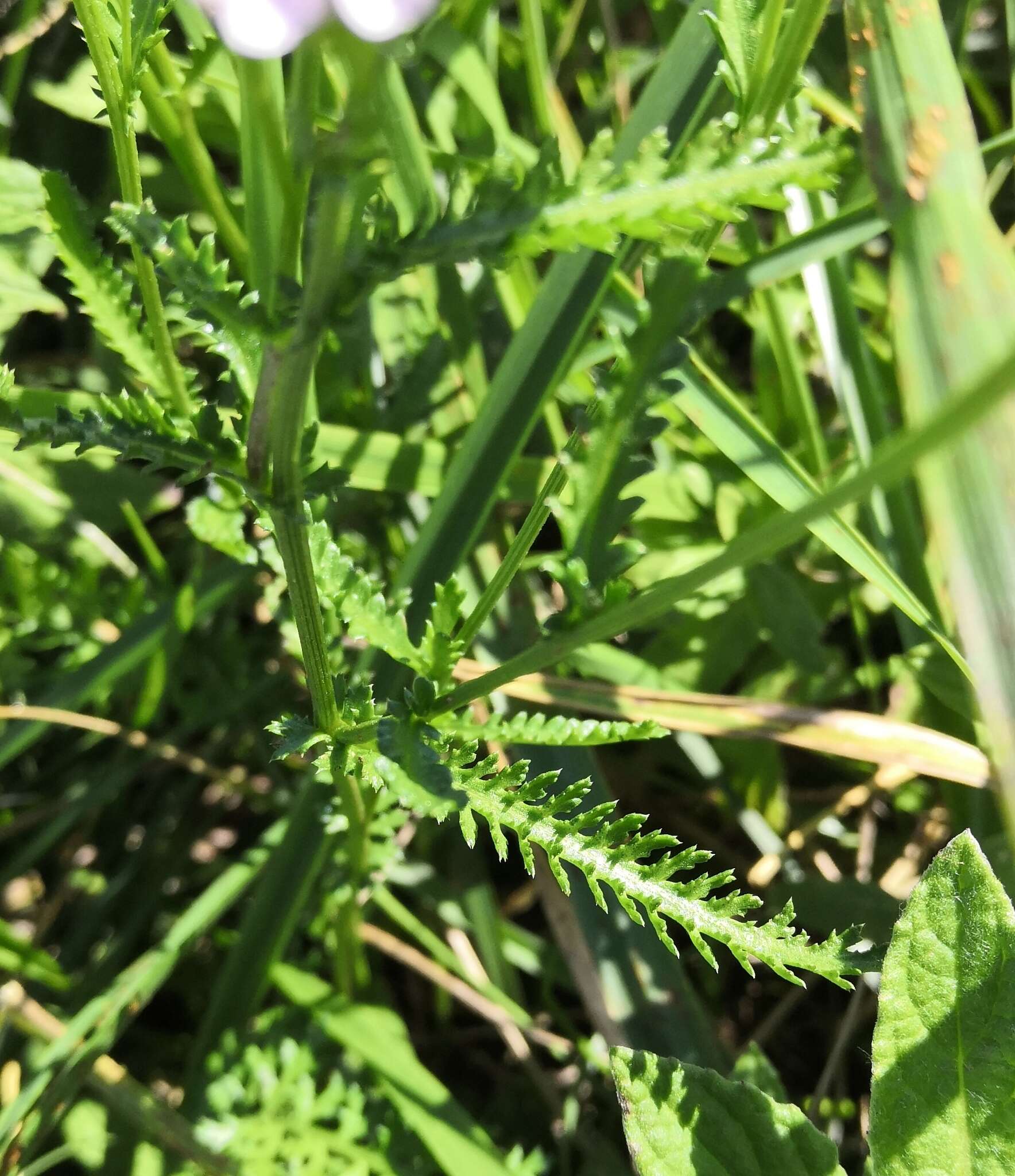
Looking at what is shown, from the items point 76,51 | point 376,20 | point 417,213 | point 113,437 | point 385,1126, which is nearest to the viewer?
point 376,20

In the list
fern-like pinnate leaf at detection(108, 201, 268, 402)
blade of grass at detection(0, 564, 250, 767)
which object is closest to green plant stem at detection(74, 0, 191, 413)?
fern-like pinnate leaf at detection(108, 201, 268, 402)

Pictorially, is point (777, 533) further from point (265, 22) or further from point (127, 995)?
point (127, 995)

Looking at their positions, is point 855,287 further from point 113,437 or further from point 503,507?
point 113,437

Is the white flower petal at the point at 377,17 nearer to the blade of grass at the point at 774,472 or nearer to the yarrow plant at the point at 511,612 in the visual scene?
the yarrow plant at the point at 511,612

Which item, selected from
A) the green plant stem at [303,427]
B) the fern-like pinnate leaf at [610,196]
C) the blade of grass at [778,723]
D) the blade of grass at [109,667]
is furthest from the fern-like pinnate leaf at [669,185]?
the blade of grass at [109,667]

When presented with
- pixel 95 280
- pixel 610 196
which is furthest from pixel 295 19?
pixel 95 280

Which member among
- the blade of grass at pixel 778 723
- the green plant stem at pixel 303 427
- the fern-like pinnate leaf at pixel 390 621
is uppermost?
the green plant stem at pixel 303 427

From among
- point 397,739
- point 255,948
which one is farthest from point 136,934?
point 397,739
